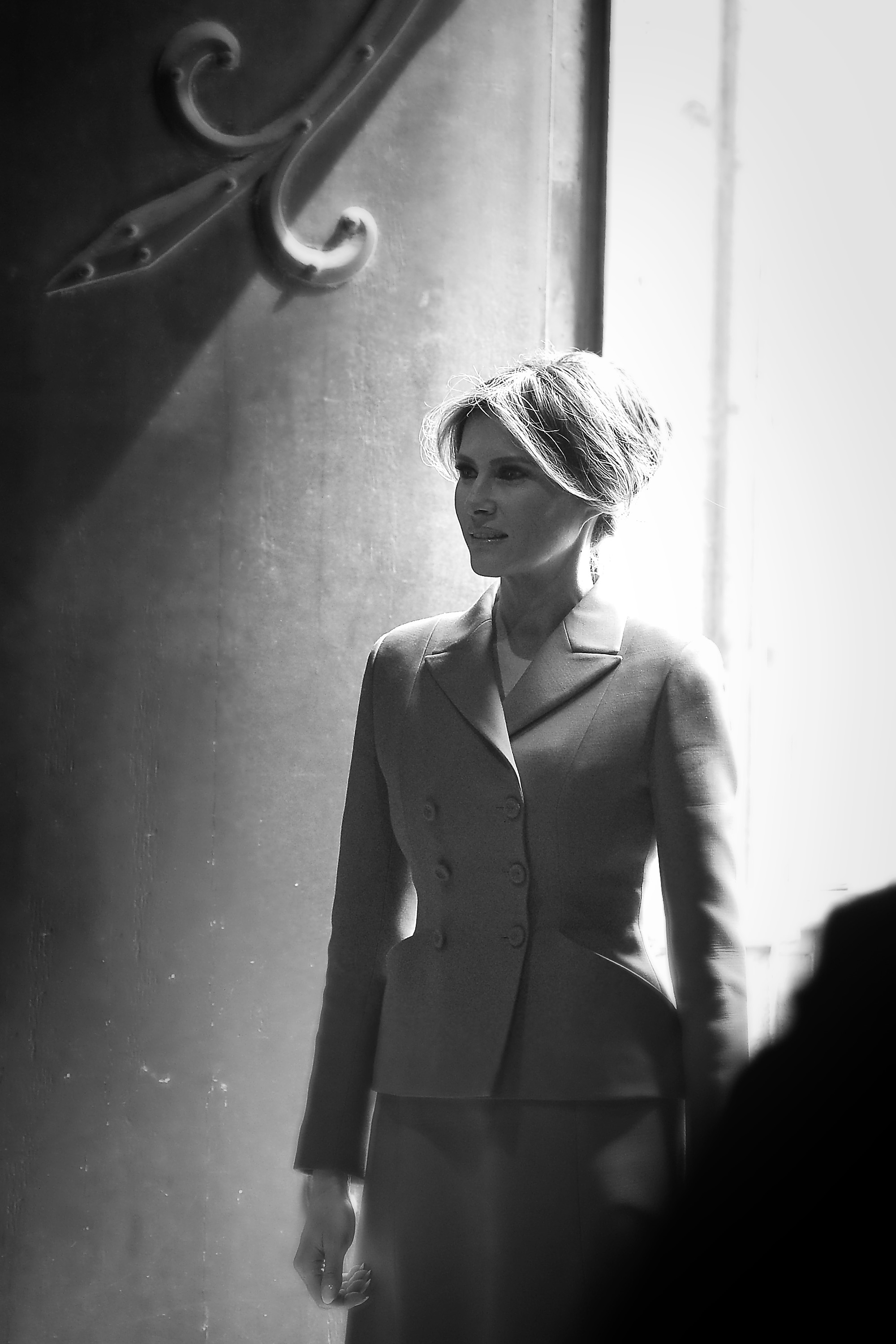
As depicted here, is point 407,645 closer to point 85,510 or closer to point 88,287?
point 85,510

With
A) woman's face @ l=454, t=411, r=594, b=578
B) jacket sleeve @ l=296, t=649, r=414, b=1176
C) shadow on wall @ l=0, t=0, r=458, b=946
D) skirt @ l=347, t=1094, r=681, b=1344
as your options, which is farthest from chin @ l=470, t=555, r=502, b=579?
shadow on wall @ l=0, t=0, r=458, b=946

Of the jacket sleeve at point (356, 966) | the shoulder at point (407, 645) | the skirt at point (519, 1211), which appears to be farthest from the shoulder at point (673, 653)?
the skirt at point (519, 1211)

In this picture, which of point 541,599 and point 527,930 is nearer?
point 527,930

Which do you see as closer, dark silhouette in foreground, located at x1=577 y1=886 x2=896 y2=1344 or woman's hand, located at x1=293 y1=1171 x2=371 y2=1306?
dark silhouette in foreground, located at x1=577 y1=886 x2=896 y2=1344

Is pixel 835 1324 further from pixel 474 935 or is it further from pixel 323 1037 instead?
pixel 323 1037

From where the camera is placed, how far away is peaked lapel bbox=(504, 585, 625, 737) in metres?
1.79

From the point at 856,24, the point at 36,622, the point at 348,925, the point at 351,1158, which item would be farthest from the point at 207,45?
the point at 351,1158

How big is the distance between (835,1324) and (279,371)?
2175 millimetres

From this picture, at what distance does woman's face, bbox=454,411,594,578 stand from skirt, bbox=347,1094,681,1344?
2.25 feet

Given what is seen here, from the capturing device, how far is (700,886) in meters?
1.68

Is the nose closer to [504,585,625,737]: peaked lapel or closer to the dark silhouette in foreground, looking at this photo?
[504,585,625,737]: peaked lapel

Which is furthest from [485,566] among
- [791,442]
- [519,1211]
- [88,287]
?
[791,442]

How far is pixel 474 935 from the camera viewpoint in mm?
1752

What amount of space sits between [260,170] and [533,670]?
1.28 meters
